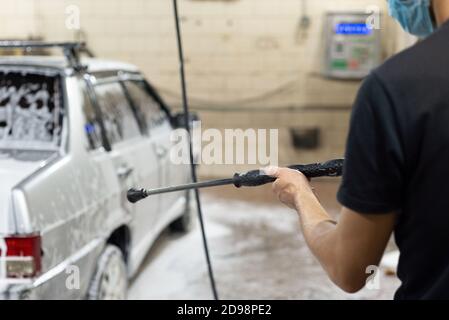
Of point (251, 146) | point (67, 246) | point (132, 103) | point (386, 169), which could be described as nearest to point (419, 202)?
point (386, 169)

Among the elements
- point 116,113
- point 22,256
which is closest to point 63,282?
point 22,256

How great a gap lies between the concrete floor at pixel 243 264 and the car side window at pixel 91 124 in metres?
1.37

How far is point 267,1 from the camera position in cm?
937

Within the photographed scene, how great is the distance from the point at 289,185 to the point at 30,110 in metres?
2.37

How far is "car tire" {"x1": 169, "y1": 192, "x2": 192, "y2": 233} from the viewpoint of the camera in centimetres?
643

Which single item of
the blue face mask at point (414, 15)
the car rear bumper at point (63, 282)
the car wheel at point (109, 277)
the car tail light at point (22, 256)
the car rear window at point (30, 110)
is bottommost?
the car wheel at point (109, 277)

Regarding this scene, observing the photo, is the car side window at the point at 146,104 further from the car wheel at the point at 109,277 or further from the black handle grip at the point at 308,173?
the black handle grip at the point at 308,173

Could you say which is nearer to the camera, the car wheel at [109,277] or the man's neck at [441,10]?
the man's neck at [441,10]

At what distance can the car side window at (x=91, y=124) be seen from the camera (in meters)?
3.95

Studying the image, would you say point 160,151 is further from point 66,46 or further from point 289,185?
point 289,185

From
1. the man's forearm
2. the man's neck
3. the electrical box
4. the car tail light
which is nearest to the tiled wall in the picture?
the electrical box

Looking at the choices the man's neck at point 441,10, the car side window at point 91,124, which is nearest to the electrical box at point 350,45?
the car side window at point 91,124

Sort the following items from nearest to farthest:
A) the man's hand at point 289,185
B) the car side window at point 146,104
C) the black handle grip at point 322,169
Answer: the man's hand at point 289,185 → the black handle grip at point 322,169 → the car side window at point 146,104
